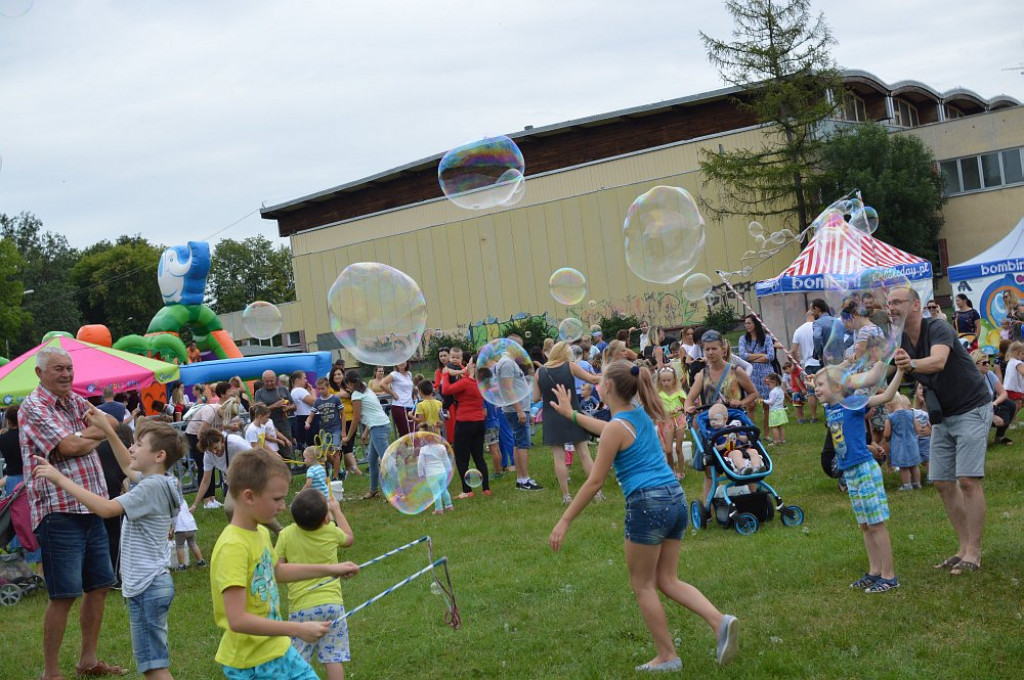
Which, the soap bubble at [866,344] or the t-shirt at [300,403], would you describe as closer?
the soap bubble at [866,344]

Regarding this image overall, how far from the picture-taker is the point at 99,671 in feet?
20.5

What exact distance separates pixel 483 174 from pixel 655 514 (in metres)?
6.60

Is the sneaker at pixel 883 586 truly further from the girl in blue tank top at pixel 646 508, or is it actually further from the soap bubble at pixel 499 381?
the soap bubble at pixel 499 381

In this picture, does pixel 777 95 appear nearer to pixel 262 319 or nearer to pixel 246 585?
pixel 262 319

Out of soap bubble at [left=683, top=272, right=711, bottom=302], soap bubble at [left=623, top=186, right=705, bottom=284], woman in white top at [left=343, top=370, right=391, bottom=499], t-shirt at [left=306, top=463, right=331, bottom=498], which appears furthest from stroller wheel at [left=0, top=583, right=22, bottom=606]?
soap bubble at [left=683, top=272, right=711, bottom=302]

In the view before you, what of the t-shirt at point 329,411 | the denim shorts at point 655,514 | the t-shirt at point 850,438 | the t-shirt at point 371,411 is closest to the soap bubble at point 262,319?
the t-shirt at point 329,411

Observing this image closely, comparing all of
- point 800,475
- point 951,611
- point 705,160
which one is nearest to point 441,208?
point 705,160

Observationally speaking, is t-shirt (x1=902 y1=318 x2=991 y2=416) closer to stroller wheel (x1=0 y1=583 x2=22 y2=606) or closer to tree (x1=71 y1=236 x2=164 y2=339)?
stroller wheel (x1=0 y1=583 x2=22 y2=606)

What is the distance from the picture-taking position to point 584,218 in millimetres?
38438

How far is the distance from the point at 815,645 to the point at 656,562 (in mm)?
1083

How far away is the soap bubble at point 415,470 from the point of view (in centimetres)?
Result: 736

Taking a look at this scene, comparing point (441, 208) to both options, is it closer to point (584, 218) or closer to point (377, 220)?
point (377, 220)

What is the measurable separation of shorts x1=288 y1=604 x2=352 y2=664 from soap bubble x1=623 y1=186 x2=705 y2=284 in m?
6.31

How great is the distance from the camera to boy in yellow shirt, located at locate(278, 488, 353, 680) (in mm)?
4840
